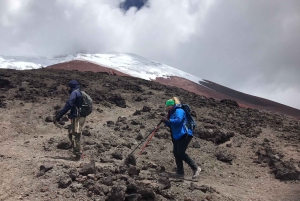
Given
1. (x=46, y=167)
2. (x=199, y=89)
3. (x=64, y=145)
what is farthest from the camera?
(x=199, y=89)

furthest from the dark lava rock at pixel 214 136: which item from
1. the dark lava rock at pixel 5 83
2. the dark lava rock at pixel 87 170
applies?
the dark lava rock at pixel 5 83

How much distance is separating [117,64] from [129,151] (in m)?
30.2

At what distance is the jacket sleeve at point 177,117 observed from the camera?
16.2 feet

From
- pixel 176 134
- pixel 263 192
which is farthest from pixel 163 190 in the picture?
pixel 263 192

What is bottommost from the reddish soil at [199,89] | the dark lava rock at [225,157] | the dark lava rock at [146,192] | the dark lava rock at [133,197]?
the dark lava rock at [133,197]

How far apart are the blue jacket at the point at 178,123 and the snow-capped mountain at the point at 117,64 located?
27.1 metres

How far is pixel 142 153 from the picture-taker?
6.70m

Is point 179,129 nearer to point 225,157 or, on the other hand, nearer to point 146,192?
point 146,192

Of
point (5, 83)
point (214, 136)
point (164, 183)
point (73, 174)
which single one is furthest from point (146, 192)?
point (5, 83)

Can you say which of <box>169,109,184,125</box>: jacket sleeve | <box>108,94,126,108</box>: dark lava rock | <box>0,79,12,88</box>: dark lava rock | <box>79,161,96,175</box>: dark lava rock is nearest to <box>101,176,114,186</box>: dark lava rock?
<box>79,161,96,175</box>: dark lava rock

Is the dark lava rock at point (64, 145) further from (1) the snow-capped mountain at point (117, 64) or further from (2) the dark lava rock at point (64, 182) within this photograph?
(1) the snow-capped mountain at point (117, 64)

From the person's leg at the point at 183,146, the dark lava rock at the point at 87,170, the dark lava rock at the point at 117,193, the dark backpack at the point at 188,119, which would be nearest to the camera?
the dark lava rock at the point at 117,193

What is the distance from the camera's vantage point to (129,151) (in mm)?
6875

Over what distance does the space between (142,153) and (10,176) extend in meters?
2.96
